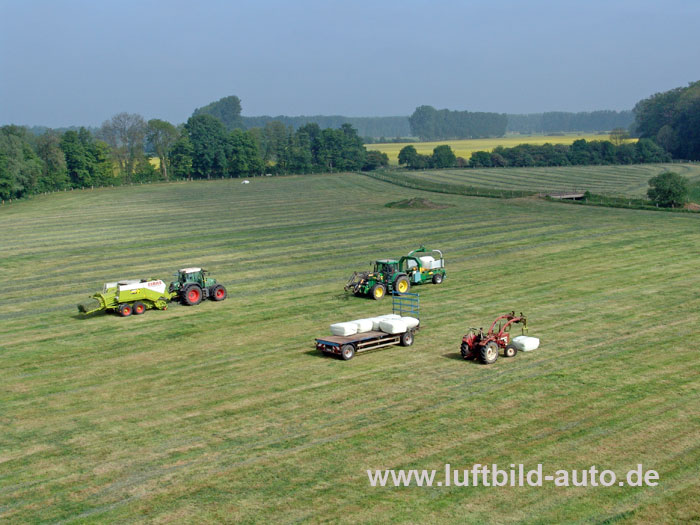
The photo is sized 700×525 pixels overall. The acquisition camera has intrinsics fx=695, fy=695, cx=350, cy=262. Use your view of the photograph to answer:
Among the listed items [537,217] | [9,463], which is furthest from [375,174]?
[9,463]

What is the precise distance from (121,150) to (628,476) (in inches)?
6033

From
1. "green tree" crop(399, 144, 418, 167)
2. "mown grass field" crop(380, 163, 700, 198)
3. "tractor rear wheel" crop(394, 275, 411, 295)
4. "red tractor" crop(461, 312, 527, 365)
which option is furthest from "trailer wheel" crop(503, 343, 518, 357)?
"green tree" crop(399, 144, 418, 167)

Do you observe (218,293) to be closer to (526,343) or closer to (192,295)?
(192,295)

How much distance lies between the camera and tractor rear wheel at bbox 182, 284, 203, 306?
33562 mm

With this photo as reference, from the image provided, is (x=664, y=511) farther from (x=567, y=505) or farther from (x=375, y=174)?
(x=375, y=174)

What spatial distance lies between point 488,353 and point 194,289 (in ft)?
53.3

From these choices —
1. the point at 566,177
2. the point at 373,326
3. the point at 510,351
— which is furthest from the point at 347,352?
the point at 566,177

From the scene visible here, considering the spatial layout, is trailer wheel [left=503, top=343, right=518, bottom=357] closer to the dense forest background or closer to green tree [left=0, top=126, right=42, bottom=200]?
green tree [left=0, top=126, right=42, bottom=200]

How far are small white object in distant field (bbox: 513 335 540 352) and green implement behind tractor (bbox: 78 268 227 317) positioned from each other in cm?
1604

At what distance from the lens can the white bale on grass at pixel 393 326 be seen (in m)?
25.4

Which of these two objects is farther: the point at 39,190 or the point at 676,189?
the point at 39,190

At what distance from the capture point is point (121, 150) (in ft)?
507

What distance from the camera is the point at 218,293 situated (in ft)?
115

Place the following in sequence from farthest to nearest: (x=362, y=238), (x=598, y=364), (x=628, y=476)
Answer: (x=362, y=238), (x=598, y=364), (x=628, y=476)
